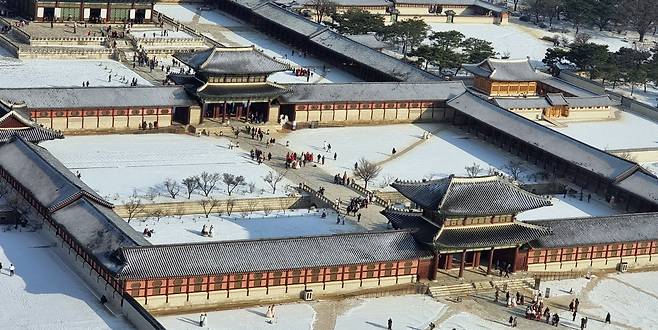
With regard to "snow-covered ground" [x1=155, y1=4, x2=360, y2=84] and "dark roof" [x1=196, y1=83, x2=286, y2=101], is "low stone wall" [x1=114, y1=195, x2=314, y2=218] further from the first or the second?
"snow-covered ground" [x1=155, y1=4, x2=360, y2=84]

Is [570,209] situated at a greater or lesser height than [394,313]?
lesser

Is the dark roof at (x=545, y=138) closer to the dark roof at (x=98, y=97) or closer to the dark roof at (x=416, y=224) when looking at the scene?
the dark roof at (x=416, y=224)

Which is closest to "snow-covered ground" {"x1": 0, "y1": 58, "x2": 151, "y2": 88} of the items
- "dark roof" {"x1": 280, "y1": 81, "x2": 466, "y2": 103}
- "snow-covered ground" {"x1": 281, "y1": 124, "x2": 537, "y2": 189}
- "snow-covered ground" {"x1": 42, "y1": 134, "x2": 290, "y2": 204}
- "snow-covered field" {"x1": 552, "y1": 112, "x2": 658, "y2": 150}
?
"dark roof" {"x1": 280, "y1": 81, "x2": 466, "y2": 103}

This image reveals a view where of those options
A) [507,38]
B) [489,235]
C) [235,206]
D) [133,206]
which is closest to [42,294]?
[133,206]

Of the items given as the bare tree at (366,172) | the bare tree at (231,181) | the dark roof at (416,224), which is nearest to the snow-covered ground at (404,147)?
the bare tree at (366,172)

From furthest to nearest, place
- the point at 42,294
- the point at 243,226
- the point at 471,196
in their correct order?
1. the point at 243,226
2. the point at 471,196
3. the point at 42,294

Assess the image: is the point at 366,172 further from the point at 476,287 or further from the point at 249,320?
the point at 249,320

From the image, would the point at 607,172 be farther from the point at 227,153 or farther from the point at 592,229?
the point at 227,153
